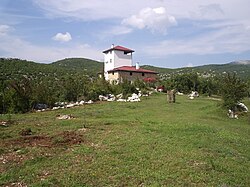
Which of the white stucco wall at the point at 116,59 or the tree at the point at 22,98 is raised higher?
the white stucco wall at the point at 116,59

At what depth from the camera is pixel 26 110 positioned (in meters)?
30.8

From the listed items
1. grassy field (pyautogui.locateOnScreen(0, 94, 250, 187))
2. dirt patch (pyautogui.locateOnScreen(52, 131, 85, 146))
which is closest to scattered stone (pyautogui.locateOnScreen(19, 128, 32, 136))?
grassy field (pyautogui.locateOnScreen(0, 94, 250, 187))

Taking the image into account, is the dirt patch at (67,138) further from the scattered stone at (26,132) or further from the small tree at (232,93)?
the small tree at (232,93)

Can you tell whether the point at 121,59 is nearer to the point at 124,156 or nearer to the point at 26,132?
the point at 26,132

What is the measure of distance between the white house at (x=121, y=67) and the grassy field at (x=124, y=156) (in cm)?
3818

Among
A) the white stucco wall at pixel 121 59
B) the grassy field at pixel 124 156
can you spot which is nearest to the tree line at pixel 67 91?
the white stucco wall at pixel 121 59

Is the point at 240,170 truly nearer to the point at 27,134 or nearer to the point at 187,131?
the point at 187,131

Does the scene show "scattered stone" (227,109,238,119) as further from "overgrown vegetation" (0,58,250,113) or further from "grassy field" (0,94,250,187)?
"grassy field" (0,94,250,187)

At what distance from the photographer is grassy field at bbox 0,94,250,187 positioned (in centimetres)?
920

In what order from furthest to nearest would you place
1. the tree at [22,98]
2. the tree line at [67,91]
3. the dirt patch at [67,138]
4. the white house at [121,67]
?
the white house at [121,67]
the tree at [22,98]
the tree line at [67,91]
the dirt patch at [67,138]

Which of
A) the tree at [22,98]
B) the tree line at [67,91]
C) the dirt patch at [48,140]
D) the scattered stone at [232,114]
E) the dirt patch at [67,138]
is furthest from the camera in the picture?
the tree at [22,98]

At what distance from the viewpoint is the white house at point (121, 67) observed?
5562cm

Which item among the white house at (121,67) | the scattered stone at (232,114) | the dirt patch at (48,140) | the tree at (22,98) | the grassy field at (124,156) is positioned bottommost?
the scattered stone at (232,114)

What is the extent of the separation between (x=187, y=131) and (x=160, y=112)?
958cm
